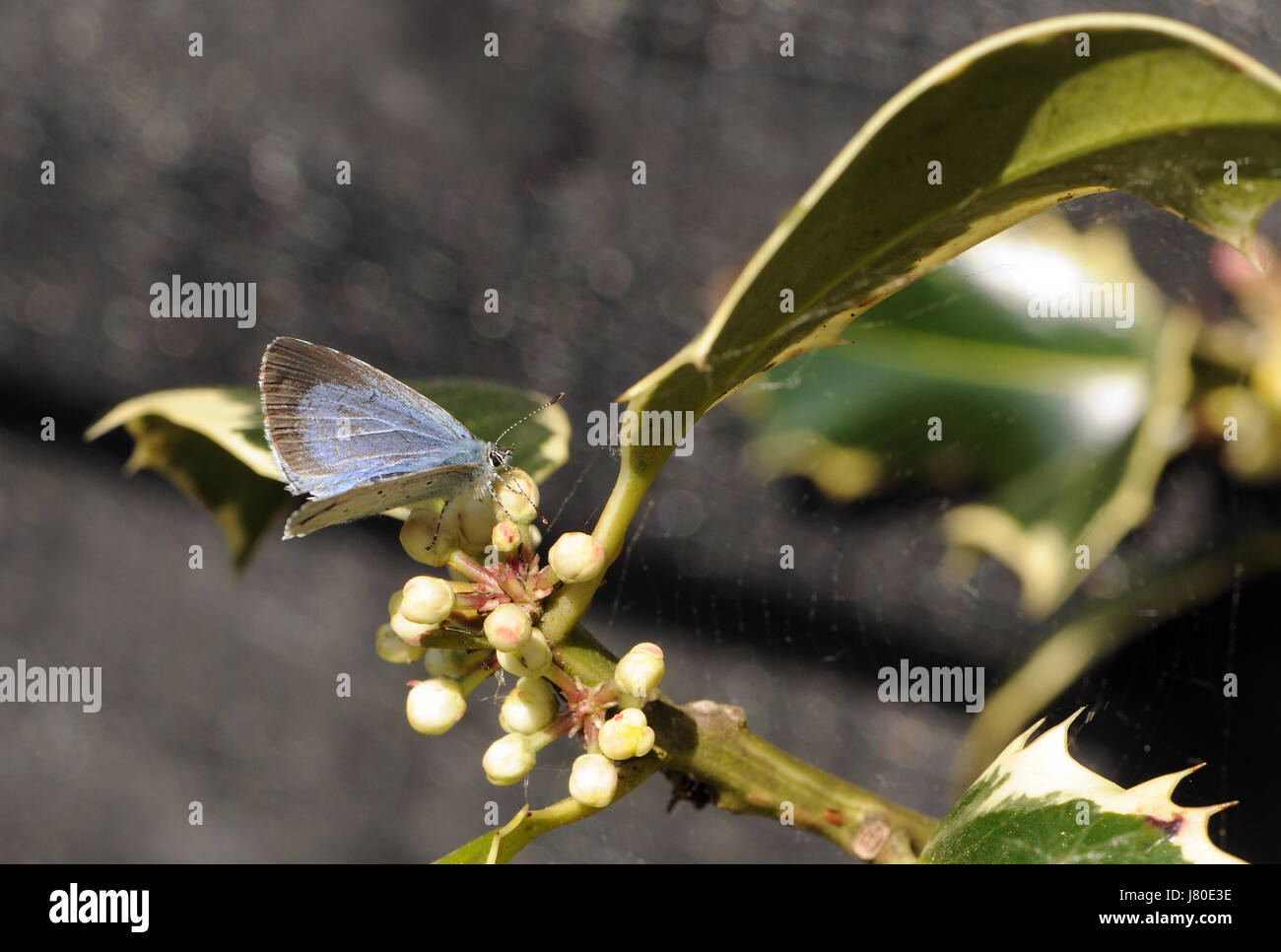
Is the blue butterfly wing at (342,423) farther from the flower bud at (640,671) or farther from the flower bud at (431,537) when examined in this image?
the flower bud at (640,671)

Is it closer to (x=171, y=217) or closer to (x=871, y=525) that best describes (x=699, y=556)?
(x=871, y=525)

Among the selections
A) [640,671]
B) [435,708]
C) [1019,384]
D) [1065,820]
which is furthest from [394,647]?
[1019,384]

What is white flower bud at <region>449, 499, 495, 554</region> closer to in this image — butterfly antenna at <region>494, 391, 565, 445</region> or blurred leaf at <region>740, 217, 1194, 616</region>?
butterfly antenna at <region>494, 391, 565, 445</region>

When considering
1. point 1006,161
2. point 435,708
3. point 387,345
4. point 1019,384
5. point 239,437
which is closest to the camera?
point 1006,161

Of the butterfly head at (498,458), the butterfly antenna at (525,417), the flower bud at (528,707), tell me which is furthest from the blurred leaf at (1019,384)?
the flower bud at (528,707)

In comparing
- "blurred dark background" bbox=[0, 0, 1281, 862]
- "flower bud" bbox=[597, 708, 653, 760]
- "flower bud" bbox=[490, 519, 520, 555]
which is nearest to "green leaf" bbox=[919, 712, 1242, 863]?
"flower bud" bbox=[597, 708, 653, 760]

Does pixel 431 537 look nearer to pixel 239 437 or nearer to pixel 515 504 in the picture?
pixel 515 504
